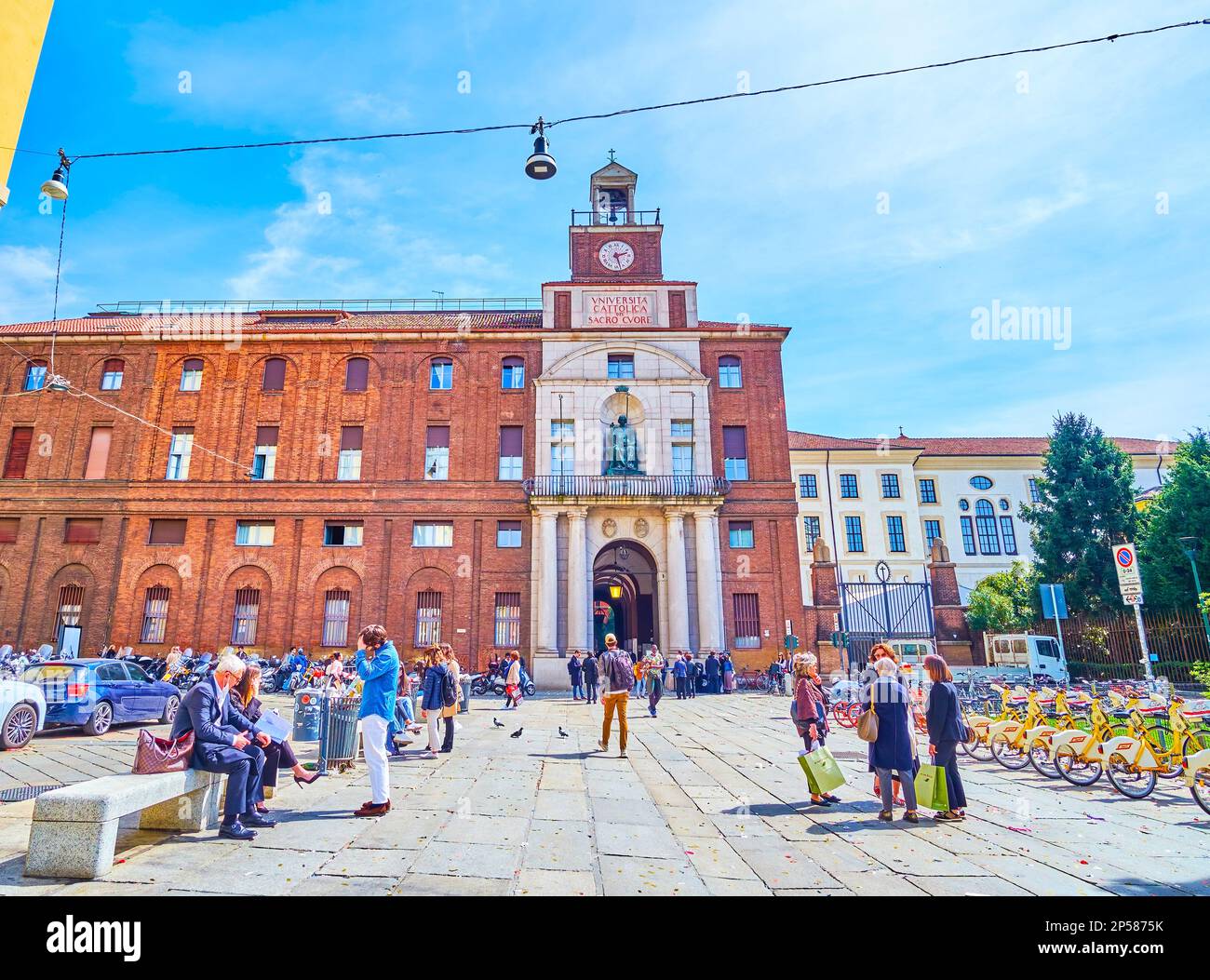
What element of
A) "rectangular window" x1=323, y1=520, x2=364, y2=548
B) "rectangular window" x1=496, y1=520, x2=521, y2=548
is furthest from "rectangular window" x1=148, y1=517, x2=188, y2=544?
"rectangular window" x1=496, y1=520, x2=521, y2=548

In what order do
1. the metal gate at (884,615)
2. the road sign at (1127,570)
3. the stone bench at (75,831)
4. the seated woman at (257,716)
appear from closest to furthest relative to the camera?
the stone bench at (75,831), the seated woman at (257,716), the road sign at (1127,570), the metal gate at (884,615)

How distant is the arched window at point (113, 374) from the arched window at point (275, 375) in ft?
21.6

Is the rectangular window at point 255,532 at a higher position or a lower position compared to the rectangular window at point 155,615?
higher

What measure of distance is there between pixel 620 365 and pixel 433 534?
1133 centimetres

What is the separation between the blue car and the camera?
11.4 metres

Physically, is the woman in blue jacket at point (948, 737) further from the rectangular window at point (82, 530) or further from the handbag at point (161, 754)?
the rectangular window at point (82, 530)

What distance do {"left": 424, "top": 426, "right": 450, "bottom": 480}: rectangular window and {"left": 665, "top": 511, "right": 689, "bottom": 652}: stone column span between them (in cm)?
1003

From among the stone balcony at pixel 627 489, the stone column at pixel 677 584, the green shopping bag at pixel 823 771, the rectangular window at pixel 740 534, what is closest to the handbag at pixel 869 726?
the green shopping bag at pixel 823 771

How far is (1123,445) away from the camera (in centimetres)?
4909

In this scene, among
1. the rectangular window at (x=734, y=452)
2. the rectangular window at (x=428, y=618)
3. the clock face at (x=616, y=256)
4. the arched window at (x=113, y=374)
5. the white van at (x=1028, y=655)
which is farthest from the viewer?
the clock face at (x=616, y=256)

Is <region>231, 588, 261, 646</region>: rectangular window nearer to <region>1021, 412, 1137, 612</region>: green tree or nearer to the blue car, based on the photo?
the blue car

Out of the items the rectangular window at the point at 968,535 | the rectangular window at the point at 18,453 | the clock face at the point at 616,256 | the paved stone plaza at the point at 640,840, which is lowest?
the paved stone plaza at the point at 640,840

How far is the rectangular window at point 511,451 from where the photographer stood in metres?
28.6
